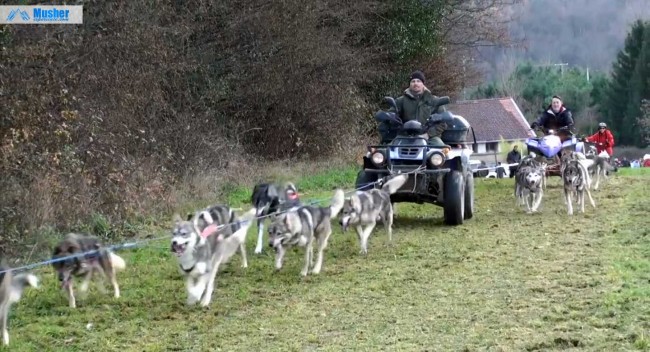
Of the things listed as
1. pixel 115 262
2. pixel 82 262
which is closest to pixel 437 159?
pixel 115 262

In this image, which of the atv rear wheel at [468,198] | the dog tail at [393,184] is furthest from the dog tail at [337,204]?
the atv rear wheel at [468,198]

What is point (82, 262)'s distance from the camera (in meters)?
7.91

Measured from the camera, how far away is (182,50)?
17.5m

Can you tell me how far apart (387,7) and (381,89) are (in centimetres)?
252

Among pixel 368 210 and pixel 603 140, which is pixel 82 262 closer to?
pixel 368 210

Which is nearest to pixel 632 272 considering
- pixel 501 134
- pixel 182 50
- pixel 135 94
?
pixel 135 94

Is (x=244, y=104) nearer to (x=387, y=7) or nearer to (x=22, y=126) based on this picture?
(x=387, y=7)

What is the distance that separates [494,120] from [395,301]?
168ft

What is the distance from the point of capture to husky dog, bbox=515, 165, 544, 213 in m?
13.7

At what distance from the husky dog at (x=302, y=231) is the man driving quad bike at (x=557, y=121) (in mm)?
8092

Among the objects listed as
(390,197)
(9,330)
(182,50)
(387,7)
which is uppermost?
(387,7)

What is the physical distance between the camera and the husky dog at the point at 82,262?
783 cm

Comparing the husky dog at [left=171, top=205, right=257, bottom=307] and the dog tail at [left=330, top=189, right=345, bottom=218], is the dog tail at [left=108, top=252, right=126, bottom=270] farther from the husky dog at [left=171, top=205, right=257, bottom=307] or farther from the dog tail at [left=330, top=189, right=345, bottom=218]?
the dog tail at [left=330, top=189, right=345, bottom=218]

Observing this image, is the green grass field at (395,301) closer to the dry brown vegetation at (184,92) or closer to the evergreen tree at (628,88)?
the dry brown vegetation at (184,92)
